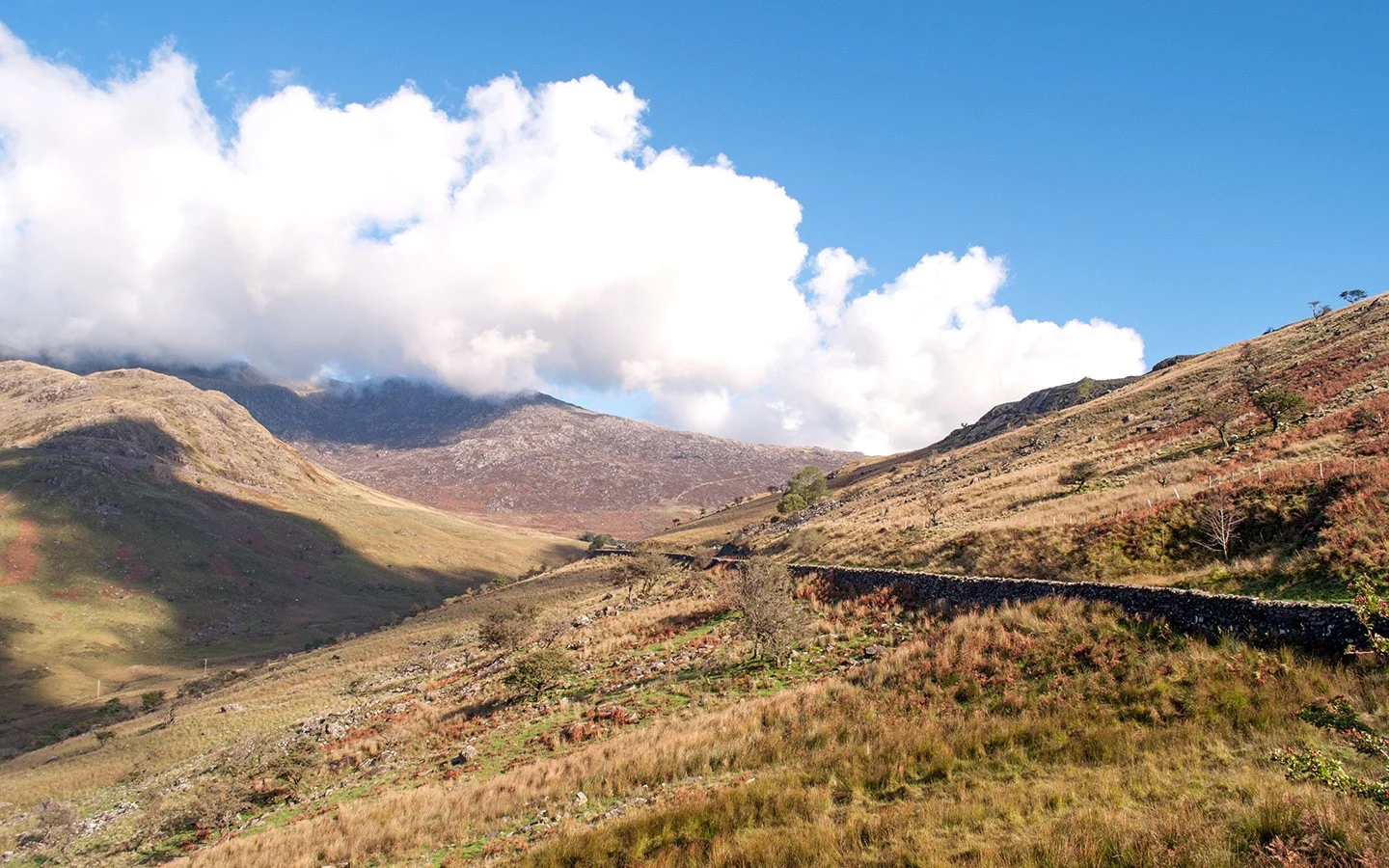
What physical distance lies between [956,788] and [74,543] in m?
116

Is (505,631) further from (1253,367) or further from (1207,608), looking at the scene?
(1253,367)

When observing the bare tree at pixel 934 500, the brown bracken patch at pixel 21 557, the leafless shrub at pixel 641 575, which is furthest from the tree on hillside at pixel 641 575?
the brown bracken patch at pixel 21 557

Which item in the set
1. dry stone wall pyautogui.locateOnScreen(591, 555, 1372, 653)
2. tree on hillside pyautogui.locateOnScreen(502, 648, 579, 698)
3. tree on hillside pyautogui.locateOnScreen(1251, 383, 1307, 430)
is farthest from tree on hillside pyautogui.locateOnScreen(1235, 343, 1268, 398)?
tree on hillside pyautogui.locateOnScreen(502, 648, 579, 698)

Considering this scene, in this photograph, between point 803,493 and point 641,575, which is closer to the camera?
point 641,575

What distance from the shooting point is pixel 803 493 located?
324 ft

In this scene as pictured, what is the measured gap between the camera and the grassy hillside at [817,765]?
9.29 meters

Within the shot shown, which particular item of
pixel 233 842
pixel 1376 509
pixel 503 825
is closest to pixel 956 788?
pixel 503 825

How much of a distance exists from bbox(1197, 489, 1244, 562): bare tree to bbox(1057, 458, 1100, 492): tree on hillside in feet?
54.4

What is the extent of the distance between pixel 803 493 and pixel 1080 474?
5676cm

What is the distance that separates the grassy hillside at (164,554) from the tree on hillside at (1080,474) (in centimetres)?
7256

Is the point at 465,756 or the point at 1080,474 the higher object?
the point at 1080,474

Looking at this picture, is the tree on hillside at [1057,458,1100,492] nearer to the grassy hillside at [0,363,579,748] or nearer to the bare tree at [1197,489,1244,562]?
the bare tree at [1197,489,1244,562]

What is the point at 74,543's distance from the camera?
8444 cm

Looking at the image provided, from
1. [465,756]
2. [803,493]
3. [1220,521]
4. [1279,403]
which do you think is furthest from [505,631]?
[803,493]
